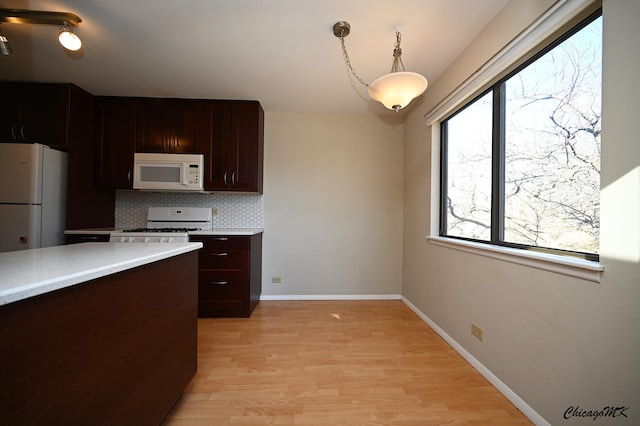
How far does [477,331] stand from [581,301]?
80 centimetres

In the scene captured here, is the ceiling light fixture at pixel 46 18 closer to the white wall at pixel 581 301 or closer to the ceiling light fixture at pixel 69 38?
the ceiling light fixture at pixel 69 38

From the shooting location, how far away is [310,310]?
282 centimetres

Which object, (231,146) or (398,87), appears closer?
(398,87)

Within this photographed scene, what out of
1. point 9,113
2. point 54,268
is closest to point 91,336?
point 54,268

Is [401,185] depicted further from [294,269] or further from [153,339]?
[153,339]

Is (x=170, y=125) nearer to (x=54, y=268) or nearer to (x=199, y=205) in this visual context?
(x=199, y=205)

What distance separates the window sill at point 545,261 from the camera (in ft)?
3.41

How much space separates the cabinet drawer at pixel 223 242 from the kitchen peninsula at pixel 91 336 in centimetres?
127

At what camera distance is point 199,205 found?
10.3ft

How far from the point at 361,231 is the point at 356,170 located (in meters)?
0.83

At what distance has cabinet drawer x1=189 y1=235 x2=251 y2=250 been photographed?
2586 millimetres

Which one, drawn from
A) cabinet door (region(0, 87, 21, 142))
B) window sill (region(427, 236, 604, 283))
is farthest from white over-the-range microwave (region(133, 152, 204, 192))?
window sill (region(427, 236, 604, 283))

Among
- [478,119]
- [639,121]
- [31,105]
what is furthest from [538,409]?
[31,105]

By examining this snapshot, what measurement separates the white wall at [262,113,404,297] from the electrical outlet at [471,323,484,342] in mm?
1467
